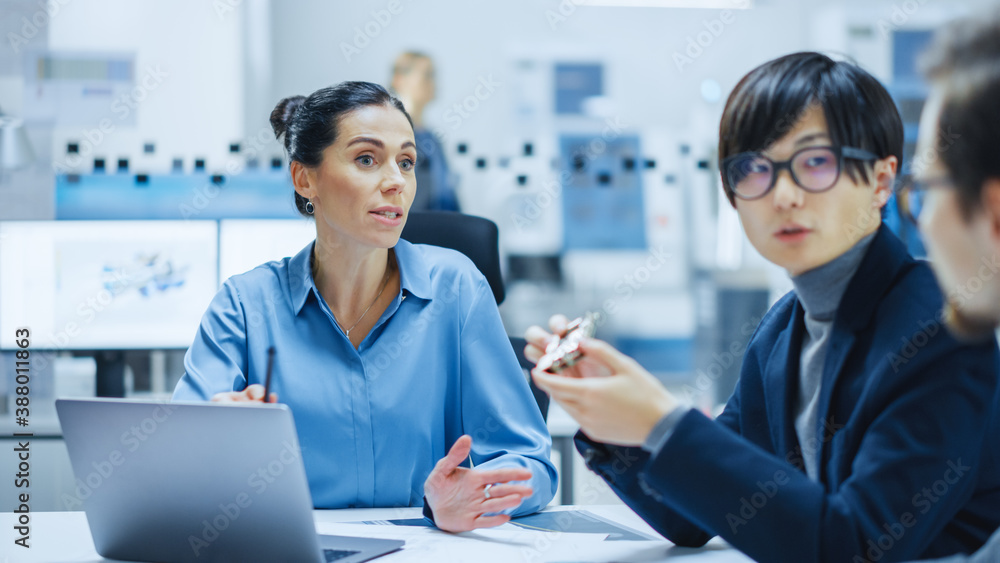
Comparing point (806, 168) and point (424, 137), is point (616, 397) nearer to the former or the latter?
point (806, 168)

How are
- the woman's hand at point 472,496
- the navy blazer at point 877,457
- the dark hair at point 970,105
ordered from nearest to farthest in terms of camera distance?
the dark hair at point 970,105
the navy blazer at point 877,457
the woman's hand at point 472,496

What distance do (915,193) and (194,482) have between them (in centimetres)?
80

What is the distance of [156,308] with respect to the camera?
8.64 feet

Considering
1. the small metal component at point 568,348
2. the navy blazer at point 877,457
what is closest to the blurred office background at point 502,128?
the small metal component at point 568,348

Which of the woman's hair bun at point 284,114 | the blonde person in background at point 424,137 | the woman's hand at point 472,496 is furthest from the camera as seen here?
the blonde person in background at point 424,137

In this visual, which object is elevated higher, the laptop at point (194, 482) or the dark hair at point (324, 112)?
the dark hair at point (324, 112)

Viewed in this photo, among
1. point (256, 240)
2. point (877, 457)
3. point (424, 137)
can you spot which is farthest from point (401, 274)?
point (424, 137)

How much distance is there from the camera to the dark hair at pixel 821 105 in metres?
0.93

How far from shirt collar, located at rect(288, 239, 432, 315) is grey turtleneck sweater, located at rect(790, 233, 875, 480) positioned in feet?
2.37

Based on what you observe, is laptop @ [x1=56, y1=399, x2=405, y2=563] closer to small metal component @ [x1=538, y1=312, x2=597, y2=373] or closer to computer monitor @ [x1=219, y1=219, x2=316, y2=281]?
small metal component @ [x1=538, y1=312, x2=597, y2=373]

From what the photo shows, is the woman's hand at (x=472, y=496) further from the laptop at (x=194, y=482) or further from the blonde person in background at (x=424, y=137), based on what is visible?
the blonde person in background at (x=424, y=137)

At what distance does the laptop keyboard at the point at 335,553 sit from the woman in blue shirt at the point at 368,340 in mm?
376

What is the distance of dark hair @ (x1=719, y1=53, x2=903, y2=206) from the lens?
3.04 ft

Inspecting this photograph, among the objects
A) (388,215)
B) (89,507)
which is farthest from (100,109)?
(89,507)
